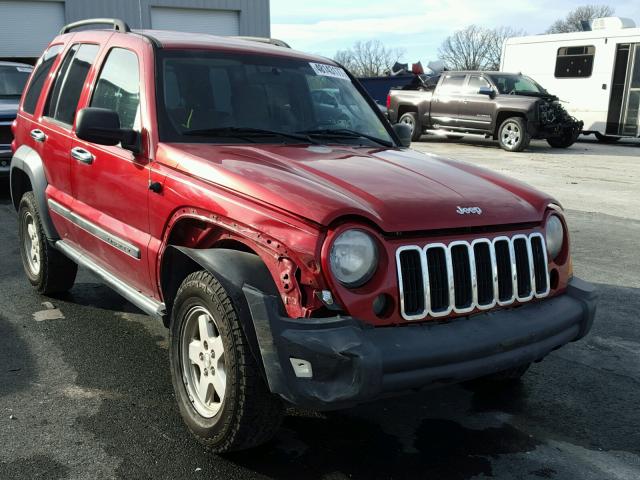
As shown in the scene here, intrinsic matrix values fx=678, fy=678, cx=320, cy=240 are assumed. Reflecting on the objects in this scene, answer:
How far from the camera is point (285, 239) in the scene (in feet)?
8.95

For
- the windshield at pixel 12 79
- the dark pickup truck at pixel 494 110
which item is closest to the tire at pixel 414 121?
the dark pickup truck at pixel 494 110

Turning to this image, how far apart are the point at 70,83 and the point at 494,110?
13.4m

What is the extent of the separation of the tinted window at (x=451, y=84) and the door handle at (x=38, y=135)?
14079mm

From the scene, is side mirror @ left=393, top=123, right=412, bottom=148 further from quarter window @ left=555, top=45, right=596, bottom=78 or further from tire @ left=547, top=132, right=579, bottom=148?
quarter window @ left=555, top=45, right=596, bottom=78

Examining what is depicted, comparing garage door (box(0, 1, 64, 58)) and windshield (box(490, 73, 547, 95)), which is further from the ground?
garage door (box(0, 1, 64, 58))

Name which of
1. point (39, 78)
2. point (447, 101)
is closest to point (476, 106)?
point (447, 101)

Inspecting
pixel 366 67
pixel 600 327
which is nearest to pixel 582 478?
pixel 600 327

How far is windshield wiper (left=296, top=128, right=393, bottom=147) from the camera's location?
4035 millimetres

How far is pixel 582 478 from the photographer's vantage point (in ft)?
9.78

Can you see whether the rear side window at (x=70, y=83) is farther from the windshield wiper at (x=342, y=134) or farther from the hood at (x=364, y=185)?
the windshield wiper at (x=342, y=134)

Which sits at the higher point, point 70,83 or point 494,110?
point 70,83

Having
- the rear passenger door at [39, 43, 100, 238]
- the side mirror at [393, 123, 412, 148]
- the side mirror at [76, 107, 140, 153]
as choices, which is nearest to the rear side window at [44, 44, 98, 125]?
the rear passenger door at [39, 43, 100, 238]

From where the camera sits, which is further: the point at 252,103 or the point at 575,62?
the point at 575,62

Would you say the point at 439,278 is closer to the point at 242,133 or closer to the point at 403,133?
the point at 242,133
